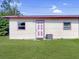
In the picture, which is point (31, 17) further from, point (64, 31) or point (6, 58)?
point (6, 58)

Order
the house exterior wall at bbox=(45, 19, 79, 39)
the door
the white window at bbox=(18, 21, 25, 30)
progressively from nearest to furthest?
the house exterior wall at bbox=(45, 19, 79, 39) < the door < the white window at bbox=(18, 21, 25, 30)

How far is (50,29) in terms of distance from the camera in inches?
1099

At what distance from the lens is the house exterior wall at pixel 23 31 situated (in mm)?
27906

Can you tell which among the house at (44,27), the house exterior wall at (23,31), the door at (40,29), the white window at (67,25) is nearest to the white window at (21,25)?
the house at (44,27)

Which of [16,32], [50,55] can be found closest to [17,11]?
[16,32]

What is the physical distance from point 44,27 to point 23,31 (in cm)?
232

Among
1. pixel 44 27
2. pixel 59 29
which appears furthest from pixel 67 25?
pixel 44 27

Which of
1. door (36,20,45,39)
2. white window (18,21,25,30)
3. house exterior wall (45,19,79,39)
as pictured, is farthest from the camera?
white window (18,21,25,30)

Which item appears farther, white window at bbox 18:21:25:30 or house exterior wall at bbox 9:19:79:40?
white window at bbox 18:21:25:30

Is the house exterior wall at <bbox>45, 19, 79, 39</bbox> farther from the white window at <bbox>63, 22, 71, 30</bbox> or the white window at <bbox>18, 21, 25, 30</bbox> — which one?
the white window at <bbox>18, 21, 25, 30</bbox>

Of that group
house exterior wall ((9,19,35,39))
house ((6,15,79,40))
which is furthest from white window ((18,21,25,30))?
house exterior wall ((9,19,35,39))

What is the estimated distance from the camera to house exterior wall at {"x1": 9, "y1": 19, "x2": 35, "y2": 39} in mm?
27906

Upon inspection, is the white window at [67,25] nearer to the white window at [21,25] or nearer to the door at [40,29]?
the door at [40,29]

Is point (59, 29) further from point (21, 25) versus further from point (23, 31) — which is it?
Result: point (21, 25)
